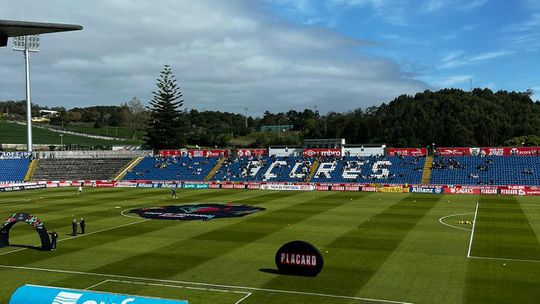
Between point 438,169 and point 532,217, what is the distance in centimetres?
3481

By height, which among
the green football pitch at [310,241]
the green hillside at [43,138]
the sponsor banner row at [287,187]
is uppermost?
the green hillside at [43,138]

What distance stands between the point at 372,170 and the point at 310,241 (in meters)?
50.4

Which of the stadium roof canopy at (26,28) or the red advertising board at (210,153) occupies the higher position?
the stadium roof canopy at (26,28)

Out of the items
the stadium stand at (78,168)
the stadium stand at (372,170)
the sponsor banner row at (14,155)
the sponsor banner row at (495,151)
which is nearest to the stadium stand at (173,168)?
the stadium stand at (78,168)

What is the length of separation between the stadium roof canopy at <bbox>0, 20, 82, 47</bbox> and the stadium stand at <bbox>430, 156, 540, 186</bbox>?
72661mm

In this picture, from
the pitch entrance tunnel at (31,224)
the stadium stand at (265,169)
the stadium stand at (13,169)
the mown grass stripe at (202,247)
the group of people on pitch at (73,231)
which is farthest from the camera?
the stadium stand at (13,169)

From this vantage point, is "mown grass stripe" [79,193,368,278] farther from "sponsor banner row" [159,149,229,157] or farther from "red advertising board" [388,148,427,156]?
"sponsor banner row" [159,149,229,157]

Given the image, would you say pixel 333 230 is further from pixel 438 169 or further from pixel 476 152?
→ pixel 476 152

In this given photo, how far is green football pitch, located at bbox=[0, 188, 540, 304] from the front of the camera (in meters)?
22.5

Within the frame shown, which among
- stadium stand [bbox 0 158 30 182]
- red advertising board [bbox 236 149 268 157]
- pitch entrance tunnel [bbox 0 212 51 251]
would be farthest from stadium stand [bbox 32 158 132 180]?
pitch entrance tunnel [bbox 0 212 51 251]

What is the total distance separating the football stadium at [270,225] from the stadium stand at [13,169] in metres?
0.36

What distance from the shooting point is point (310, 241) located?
33844 mm

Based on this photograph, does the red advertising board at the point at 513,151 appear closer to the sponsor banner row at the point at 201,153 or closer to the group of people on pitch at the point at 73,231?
the sponsor banner row at the point at 201,153

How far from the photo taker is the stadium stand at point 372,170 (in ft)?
257
